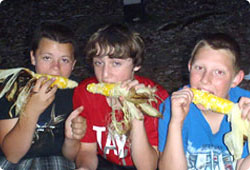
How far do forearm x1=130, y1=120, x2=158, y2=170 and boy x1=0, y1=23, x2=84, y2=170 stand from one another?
0.35 meters

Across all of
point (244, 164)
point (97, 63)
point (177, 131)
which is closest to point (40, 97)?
point (97, 63)

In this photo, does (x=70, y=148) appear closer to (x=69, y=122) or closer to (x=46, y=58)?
(x=69, y=122)

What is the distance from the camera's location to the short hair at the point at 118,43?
1.99 metres

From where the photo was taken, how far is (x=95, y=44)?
2025 mm

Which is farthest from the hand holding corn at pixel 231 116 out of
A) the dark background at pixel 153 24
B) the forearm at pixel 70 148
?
the dark background at pixel 153 24

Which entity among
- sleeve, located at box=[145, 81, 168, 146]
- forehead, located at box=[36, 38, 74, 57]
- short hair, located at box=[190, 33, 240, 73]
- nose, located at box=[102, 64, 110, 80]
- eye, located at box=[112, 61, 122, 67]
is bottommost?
sleeve, located at box=[145, 81, 168, 146]

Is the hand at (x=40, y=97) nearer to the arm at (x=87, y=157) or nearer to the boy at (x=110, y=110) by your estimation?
the boy at (x=110, y=110)

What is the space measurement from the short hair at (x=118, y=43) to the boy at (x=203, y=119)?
338mm

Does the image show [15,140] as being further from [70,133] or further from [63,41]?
[63,41]

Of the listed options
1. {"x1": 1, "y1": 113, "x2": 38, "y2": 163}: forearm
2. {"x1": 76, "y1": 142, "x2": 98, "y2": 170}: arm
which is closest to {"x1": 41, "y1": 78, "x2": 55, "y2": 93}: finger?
{"x1": 1, "y1": 113, "x2": 38, "y2": 163}: forearm

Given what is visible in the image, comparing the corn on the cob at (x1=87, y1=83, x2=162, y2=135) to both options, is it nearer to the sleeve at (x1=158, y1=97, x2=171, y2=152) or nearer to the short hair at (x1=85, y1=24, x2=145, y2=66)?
the sleeve at (x1=158, y1=97, x2=171, y2=152)

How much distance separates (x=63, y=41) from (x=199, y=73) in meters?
0.87

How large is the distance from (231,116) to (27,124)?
114 cm

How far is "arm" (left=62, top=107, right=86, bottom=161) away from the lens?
2057 mm
